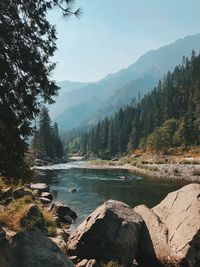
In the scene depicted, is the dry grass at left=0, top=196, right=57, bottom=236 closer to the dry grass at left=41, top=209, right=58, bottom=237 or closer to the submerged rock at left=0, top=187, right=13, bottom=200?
the dry grass at left=41, top=209, right=58, bottom=237

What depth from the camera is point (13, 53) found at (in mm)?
15711

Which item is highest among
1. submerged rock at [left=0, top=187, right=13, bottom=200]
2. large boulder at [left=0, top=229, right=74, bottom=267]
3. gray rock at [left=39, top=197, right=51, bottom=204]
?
submerged rock at [left=0, top=187, right=13, bottom=200]

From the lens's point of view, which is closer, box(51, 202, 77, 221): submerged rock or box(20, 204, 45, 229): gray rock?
box(20, 204, 45, 229): gray rock

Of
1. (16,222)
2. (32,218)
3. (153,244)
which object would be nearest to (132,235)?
(153,244)

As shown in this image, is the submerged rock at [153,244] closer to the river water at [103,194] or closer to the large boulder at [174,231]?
the large boulder at [174,231]

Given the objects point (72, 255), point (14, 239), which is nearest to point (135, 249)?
point (72, 255)

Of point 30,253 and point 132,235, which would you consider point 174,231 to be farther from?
point 30,253

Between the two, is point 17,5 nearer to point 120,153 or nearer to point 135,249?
point 135,249

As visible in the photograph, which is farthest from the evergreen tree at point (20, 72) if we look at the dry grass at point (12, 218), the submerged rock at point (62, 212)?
the submerged rock at point (62, 212)

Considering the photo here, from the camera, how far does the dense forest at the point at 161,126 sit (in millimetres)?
118000

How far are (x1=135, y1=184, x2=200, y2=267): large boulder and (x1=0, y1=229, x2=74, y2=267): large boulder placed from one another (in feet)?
19.3

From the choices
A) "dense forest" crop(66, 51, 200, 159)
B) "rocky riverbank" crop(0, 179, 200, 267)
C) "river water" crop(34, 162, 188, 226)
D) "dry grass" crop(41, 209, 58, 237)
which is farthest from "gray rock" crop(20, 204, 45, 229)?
"dense forest" crop(66, 51, 200, 159)

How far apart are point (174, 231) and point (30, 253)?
7892 millimetres

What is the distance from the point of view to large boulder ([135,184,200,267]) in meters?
15.9
